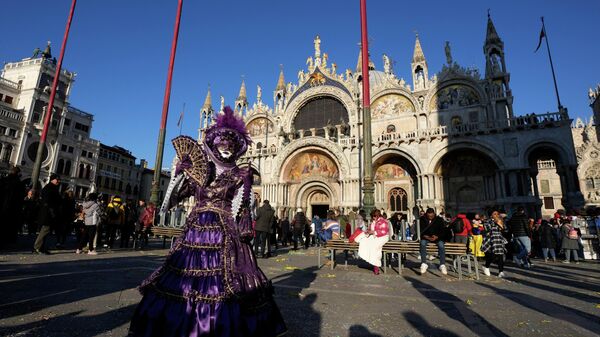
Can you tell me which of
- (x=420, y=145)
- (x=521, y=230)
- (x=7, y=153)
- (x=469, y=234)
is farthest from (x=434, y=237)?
(x=7, y=153)

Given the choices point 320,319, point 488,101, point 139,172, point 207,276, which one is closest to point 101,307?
point 207,276

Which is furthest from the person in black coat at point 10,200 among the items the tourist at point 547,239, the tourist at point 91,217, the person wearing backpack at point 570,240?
the person wearing backpack at point 570,240

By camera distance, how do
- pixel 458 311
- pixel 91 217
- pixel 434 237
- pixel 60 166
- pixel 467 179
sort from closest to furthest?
pixel 458 311 < pixel 434 237 < pixel 91 217 < pixel 467 179 < pixel 60 166

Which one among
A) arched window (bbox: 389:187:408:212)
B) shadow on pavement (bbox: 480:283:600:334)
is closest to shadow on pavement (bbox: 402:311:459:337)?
shadow on pavement (bbox: 480:283:600:334)

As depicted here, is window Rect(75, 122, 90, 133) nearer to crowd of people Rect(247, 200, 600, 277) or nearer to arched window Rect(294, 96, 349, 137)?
arched window Rect(294, 96, 349, 137)

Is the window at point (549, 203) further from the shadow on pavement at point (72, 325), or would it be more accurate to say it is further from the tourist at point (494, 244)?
the shadow on pavement at point (72, 325)

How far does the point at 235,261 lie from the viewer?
2.63 metres

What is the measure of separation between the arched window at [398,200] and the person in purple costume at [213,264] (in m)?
20.6

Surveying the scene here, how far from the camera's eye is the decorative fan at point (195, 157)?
3.04m

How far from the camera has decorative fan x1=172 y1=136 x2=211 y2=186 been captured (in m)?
3.04

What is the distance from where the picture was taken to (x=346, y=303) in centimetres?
399

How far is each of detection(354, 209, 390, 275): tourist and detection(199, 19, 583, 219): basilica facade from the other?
9.66 meters

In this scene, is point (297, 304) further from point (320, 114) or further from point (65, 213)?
point (320, 114)

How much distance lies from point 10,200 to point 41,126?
109 feet
